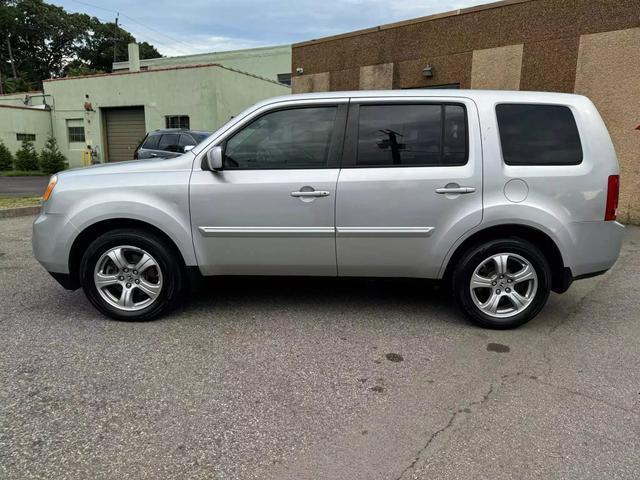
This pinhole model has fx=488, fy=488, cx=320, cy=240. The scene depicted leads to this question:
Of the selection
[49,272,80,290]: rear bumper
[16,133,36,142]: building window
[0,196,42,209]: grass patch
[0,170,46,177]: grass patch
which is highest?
[16,133,36,142]: building window

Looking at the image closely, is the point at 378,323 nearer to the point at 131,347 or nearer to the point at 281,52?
the point at 131,347

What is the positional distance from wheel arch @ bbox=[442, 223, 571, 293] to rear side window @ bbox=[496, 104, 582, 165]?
529 millimetres

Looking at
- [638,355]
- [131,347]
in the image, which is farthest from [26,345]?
[638,355]

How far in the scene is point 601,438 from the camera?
2.59 m

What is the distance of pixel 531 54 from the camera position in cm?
938

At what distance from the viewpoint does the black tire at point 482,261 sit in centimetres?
388

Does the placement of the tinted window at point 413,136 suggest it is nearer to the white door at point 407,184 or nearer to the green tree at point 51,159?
the white door at point 407,184

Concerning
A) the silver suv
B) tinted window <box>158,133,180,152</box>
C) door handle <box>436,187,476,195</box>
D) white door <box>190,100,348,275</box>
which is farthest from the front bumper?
tinted window <box>158,133,180,152</box>

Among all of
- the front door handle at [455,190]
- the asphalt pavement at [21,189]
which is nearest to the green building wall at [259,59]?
the asphalt pavement at [21,189]

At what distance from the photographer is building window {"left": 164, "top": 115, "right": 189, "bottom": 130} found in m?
21.7

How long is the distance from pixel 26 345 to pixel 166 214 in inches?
55.6

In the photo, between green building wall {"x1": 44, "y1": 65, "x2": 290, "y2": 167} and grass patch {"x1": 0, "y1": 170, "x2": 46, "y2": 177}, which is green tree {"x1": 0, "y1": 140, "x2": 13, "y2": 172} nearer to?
grass patch {"x1": 0, "y1": 170, "x2": 46, "y2": 177}

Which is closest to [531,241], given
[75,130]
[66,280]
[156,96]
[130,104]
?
[66,280]

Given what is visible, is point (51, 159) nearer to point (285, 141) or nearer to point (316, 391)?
point (285, 141)
